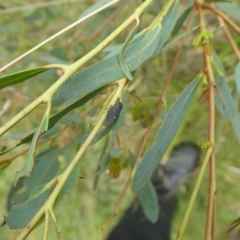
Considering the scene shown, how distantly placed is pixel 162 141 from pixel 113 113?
177mm

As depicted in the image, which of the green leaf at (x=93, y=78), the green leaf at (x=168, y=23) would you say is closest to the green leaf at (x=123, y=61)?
the green leaf at (x=93, y=78)

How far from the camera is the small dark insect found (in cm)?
55

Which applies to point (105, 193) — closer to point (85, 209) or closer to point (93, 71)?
point (85, 209)

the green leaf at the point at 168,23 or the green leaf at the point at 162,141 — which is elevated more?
the green leaf at the point at 168,23

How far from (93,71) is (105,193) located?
1346 millimetres

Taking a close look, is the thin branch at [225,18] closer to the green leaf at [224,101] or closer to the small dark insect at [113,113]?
the green leaf at [224,101]

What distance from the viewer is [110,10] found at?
56.9 inches

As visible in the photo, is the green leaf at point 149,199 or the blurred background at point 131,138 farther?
the blurred background at point 131,138

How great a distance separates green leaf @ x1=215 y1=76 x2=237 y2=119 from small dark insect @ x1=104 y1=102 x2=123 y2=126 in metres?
0.28

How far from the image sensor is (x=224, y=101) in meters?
0.79

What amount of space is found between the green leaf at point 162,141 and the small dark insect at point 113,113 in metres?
0.13

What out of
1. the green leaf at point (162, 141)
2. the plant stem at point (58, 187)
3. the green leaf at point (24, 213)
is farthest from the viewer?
the green leaf at point (162, 141)

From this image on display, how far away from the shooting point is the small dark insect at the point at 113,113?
21.6 inches

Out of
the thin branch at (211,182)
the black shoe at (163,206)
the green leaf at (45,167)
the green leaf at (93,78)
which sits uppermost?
the black shoe at (163,206)
